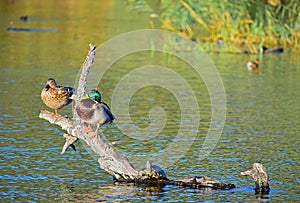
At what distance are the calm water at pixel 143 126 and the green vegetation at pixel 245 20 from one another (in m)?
1.25

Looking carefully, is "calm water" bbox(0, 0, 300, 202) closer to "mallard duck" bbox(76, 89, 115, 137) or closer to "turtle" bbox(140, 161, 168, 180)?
"turtle" bbox(140, 161, 168, 180)

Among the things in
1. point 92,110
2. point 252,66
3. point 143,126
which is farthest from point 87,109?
point 252,66

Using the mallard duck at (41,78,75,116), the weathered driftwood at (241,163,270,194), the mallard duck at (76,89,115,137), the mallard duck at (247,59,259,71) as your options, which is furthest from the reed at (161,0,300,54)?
the mallard duck at (76,89,115,137)

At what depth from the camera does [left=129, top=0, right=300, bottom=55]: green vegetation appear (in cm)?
2798

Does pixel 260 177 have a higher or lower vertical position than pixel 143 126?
lower

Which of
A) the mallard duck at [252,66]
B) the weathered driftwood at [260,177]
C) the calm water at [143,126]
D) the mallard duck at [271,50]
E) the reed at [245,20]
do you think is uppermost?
the reed at [245,20]

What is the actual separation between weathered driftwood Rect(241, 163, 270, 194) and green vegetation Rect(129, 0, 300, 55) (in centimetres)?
1605

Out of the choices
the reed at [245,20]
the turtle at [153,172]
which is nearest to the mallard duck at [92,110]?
the turtle at [153,172]

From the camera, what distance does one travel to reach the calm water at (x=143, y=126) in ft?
38.1

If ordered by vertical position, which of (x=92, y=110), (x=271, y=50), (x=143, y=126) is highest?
(x=271, y=50)

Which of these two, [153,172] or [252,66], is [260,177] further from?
[252,66]

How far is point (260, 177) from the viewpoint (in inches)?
455

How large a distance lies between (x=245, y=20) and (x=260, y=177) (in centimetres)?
1720

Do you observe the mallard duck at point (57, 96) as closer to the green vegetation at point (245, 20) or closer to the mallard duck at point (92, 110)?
the mallard duck at point (92, 110)
